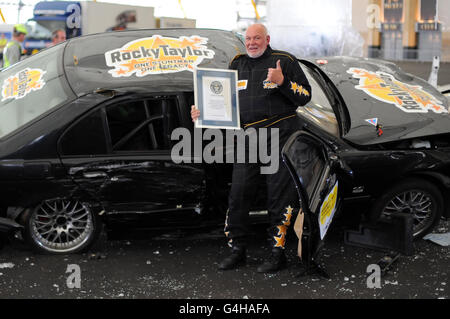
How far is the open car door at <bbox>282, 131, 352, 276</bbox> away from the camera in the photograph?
11.4 ft

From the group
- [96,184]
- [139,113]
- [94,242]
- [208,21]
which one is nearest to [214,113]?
[139,113]

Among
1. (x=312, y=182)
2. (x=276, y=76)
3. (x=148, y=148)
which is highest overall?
(x=276, y=76)

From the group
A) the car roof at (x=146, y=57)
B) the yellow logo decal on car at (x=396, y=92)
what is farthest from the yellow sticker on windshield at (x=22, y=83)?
the yellow logo decal on car at (x=396, y=92)

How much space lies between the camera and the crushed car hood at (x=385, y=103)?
4.24 m

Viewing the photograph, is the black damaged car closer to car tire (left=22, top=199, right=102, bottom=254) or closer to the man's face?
car tire (left=22, top=199, right=102, bottom=254)

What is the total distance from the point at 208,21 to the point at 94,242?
12474 mm

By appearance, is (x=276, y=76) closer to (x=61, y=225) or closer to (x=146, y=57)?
(x=146, y=57)

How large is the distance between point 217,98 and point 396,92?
1722 mm

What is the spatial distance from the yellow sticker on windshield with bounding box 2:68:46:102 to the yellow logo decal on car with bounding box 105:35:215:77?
542mm

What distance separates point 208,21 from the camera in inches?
623

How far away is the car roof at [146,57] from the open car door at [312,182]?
99 cm

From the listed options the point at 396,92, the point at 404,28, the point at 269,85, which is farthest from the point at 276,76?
the point at 404,28

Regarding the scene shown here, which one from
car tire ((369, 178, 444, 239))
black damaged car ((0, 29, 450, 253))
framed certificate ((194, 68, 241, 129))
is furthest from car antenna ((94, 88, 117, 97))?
car tire ((369, 178, 444, 239))

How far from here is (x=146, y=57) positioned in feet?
14.1
